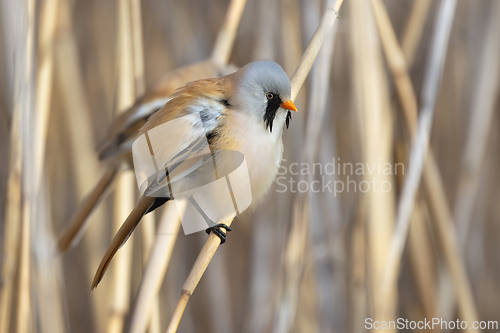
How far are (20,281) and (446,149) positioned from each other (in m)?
1.48

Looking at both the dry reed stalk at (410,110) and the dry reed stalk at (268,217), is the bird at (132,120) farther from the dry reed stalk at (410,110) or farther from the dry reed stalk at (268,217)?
the dry reed stalk at (410,110)

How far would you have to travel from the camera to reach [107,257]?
544 millimetres

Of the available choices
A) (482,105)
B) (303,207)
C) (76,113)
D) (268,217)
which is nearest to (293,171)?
(268,217)

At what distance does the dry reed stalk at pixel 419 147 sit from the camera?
0.96 metres

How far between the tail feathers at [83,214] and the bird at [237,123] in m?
0.46

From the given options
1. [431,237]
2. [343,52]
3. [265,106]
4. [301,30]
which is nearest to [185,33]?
[301,30]

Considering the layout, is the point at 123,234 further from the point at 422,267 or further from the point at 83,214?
the point at 422,267

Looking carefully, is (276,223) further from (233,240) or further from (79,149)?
(79,149)

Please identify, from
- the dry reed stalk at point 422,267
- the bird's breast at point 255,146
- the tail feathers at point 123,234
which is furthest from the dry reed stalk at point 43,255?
the dry reed stalk at point 422,267

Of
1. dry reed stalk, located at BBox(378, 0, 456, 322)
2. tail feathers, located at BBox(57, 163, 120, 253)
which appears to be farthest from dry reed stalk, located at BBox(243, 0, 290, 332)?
A: tail feathers, located at BBox(57, 163, 120, 253)

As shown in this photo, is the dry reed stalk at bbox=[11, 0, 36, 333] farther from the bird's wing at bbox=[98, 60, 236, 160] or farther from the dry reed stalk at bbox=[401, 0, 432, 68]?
the dry reed stalk at bbox=[401, 0, 432, 68]

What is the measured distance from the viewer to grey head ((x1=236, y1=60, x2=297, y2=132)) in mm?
590

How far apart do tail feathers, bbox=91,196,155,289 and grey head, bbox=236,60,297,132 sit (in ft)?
0.69

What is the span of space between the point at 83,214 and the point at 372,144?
28.8 inches
